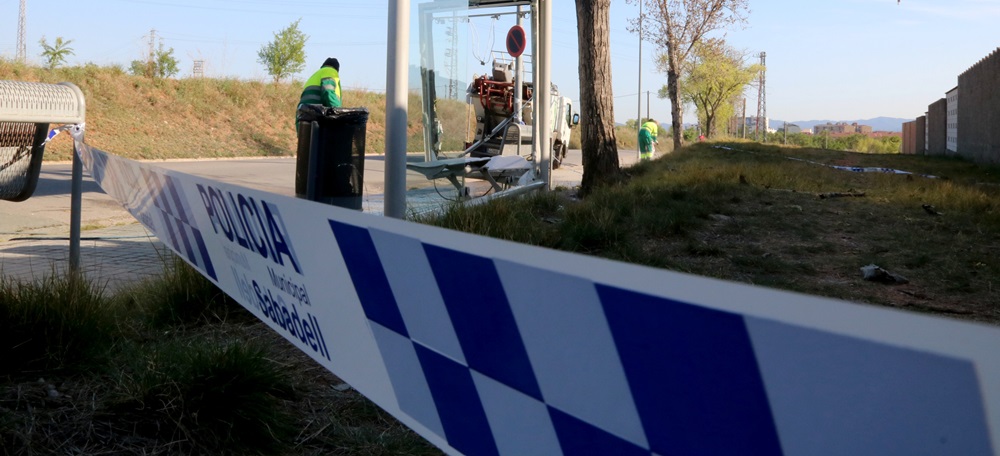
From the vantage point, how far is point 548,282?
56.5 inches

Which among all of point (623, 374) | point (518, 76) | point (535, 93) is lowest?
point (623, 374)

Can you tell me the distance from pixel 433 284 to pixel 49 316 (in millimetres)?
2515

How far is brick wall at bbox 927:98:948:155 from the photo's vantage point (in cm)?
3119

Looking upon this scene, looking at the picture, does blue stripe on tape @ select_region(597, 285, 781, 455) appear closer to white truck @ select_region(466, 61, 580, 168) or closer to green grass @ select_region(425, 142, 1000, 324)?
green grass @ select_region(425, 142, 1000, 324)

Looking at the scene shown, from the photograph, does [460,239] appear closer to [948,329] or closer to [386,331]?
[386,331]

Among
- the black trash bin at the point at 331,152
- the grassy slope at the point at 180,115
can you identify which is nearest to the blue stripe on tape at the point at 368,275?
the black trash bin at the point at 331,152

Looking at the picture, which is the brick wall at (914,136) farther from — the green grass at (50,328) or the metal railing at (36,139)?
the green grass at (50,328)

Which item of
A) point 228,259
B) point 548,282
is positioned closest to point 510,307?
point 548,282

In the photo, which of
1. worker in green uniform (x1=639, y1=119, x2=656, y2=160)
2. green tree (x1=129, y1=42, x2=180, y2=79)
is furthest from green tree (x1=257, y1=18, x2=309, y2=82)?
worker in green uniform (x1=639, y1=119, x2=656, y2=160)

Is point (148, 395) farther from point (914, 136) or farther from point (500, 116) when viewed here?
point (914, 136)

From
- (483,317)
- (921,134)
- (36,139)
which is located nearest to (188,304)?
(36,139)

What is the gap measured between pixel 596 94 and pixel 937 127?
26.6 m

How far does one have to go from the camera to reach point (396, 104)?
616 centimetres

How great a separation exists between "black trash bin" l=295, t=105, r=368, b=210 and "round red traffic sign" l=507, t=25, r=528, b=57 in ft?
19.2
